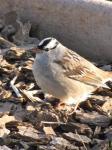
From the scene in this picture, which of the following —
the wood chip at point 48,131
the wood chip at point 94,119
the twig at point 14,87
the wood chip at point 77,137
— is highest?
the twig at point 14,87

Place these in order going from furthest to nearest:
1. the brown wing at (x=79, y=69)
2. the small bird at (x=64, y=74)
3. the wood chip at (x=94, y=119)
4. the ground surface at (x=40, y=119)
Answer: the brown wing at (x=79, y=69)
the small bird at (x=64, y=74)
the wood chip at (x=94, y=119)
the ground surface at (x=40, y=119)

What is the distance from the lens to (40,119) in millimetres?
4453

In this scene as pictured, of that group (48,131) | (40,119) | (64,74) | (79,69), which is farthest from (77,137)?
(79,69)

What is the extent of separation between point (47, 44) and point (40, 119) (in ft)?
2.13

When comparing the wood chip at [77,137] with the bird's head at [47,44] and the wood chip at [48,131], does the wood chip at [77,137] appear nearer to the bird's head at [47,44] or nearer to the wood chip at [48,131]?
the wood chip at [48,131]

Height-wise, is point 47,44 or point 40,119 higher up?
point 47,44

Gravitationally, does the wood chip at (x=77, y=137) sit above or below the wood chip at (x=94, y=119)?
below

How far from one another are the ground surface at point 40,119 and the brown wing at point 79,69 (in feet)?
0.42

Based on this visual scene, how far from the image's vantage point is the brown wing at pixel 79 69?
4.86 meters

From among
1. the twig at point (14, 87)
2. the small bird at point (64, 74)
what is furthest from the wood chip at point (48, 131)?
the twig at point (14, 87)

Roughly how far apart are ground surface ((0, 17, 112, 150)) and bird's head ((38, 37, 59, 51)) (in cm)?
40

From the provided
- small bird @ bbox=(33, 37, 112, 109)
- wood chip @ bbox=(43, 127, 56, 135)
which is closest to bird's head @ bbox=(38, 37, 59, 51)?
small bird @ bbox=(33, 37, 112, 109)

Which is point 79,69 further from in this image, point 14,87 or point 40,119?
point 40,119

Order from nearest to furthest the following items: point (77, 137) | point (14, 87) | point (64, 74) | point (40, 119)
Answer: point (77, 137)
point (40, 119)
point (64, 74)
point (14, 87)
